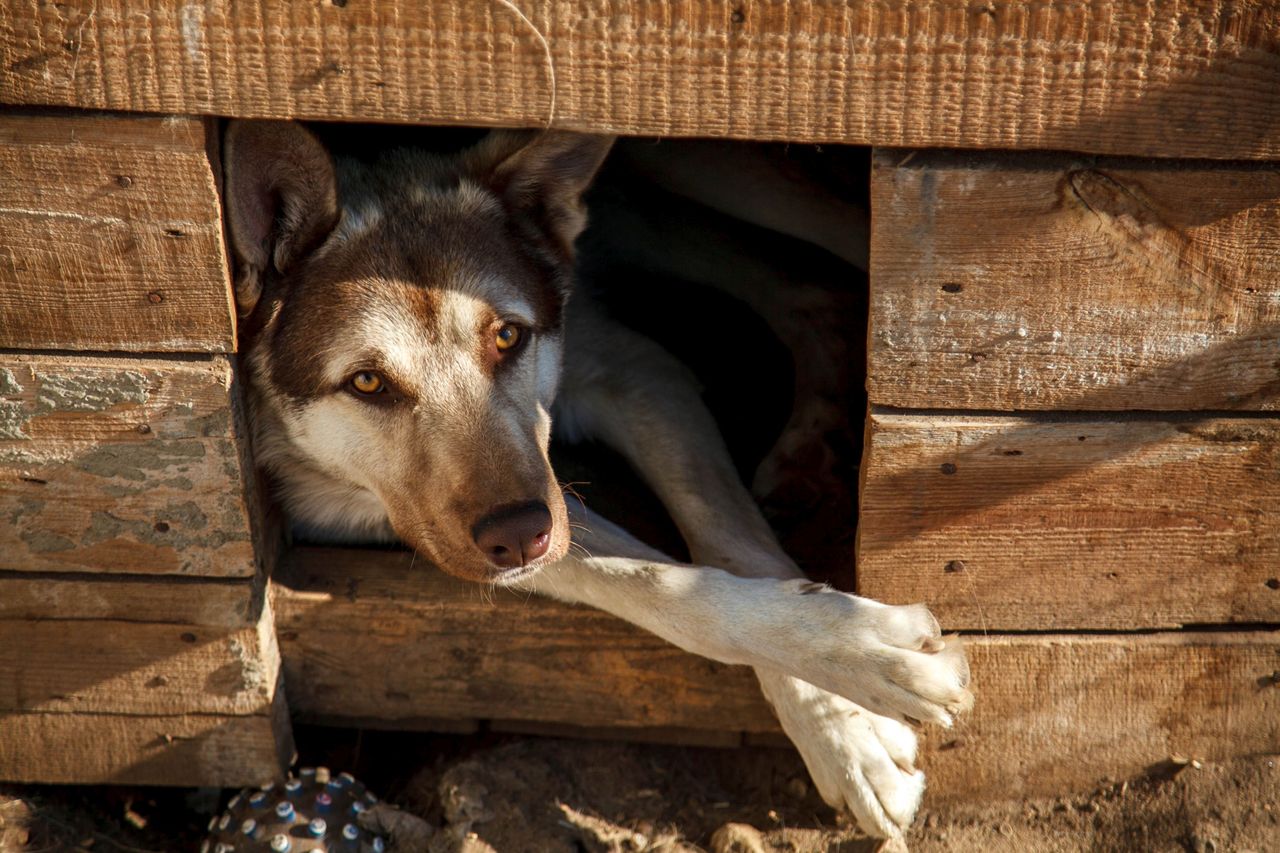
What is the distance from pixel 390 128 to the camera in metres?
2.63

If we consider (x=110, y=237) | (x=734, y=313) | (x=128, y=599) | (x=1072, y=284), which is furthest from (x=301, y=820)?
(x=734, y=313)

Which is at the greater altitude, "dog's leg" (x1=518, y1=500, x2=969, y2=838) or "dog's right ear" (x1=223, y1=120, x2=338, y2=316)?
"dog's right ear" (x1=223, y1=120, x2=338, y2=316)

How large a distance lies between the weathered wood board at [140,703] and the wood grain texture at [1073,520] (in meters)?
1.29

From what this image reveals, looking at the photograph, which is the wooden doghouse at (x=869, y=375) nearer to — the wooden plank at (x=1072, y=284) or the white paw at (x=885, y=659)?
the wooden plank at (x=1072, y=284)

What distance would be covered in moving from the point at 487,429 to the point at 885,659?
844 millimetres

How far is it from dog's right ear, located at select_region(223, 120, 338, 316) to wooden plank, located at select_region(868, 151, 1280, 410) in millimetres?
1025

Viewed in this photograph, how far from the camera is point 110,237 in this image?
1.80 m

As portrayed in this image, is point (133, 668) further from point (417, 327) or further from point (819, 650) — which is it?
point (819, 650)

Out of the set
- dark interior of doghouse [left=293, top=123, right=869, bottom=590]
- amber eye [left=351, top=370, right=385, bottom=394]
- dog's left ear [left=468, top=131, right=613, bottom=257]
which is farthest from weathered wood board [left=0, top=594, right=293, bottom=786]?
dog's left ear [left=468, top=131, right=613, bottom=257]

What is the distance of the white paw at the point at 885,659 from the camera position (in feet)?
6.11

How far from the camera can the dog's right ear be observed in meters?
1.85

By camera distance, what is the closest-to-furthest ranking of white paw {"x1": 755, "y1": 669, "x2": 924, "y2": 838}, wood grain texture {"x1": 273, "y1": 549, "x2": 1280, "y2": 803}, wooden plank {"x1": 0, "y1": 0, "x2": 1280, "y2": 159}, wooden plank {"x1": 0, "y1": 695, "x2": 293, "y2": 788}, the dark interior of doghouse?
wooden plank {"x1": 0, "y1": 0, "x2": 1280, "y2": 159}, white paw {"x1": 755, "y1": 669, "x2": 924, "y2": 838}, wood grain texture {"x1": 273, "y1": 549, "x2": 1280, "y2": 803}, wooden plank {"x1": 0, "y1": 695, "x2": 293, "y2": 788}, the dark interior of doghouse

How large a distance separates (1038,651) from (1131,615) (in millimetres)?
193

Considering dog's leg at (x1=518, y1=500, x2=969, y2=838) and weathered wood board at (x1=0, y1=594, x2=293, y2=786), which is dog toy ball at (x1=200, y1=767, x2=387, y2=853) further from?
dog's leg at (x1=518, y1=500, x2=969, y2=838)
